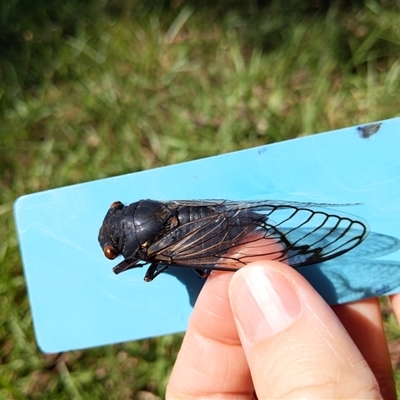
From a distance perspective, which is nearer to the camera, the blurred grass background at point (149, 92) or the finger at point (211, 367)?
the finger at point (211, 367)

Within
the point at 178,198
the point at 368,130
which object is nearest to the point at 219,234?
the point at 178,198

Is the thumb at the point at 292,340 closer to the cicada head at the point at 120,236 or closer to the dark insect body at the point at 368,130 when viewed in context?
the cicada head at the point at 120,236

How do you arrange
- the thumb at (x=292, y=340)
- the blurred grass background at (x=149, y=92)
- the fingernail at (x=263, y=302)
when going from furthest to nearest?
1. the blurred grass background at (x=149, y=92)
2. the fingernail at (x=263, y=302)
3. the thumb at (x=292, y=340)

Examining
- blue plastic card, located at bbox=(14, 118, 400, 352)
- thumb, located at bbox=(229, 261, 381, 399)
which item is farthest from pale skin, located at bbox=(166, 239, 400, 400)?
blue plastic card, located at bbox=(14, 118, 400, 352)

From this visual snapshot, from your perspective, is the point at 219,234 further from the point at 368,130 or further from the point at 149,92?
the point at 149,92

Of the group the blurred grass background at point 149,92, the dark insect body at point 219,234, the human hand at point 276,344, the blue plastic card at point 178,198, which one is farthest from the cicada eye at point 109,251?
the blurred grass background at point 149,92

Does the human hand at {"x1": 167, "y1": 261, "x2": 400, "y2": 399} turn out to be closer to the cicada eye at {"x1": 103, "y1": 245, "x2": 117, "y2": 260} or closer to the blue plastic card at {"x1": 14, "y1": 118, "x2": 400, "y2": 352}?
the blue plastic card at {"x1": 14, "y1": 118, "x2": 400, "y2": 352}

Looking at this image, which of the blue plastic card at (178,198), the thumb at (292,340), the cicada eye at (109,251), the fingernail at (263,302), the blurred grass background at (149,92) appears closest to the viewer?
the thumb at (292,340)
